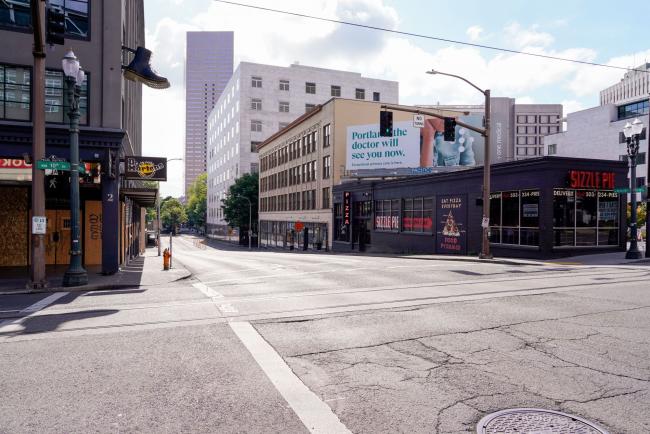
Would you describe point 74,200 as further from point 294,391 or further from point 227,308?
point 294,391

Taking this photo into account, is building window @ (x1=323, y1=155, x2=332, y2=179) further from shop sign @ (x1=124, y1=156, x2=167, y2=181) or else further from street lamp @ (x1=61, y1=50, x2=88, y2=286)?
street lamp @ (x1=61, y1=50, x2=88, y2=286)

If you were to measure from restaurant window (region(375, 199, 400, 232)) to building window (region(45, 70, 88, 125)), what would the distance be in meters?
24.7

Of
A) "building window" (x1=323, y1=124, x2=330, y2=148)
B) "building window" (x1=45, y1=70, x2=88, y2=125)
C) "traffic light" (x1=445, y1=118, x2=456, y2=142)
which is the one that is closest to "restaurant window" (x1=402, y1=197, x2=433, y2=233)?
"traffic light" (x1=445, y1=118, x2=456, y2=142)

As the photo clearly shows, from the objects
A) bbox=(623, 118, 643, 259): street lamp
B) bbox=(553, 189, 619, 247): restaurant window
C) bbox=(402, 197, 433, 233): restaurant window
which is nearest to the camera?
bbox=(623, 118, 643, 259): street lamp

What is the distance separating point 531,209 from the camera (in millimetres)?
24422

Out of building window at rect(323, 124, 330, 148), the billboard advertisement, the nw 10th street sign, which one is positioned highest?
building window at rect(323, 124, 330, 148)

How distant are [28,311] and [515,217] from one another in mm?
22718

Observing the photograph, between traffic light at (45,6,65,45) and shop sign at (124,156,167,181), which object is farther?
shop sign at (124,156,167,181)

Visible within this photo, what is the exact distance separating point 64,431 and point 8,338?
4407mm

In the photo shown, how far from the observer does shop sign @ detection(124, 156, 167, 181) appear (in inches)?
Result: 707

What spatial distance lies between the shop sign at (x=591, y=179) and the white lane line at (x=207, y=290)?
61.6 feet

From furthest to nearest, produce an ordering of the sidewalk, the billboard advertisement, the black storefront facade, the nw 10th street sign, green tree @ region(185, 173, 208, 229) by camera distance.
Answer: green tree @ region(185, 173, 208, 229), the billboard advertisement, the black storefront facade, the sidewalk, the nw 10th street sign

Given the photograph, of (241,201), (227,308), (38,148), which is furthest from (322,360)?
(241,201)

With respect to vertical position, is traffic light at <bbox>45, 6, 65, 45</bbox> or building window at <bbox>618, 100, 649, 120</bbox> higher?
building window at <bbox>618, 100, 649, 120</bbox>
